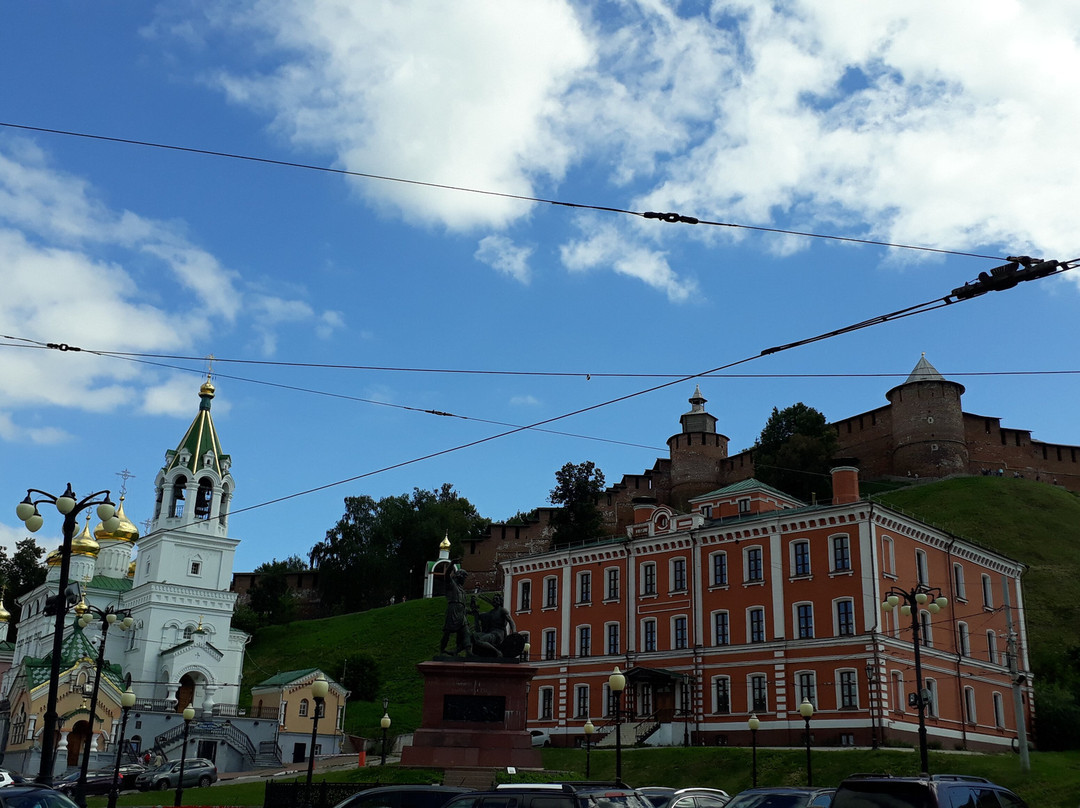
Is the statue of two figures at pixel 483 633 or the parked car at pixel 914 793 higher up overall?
the statue of two figures at pixel 483 633

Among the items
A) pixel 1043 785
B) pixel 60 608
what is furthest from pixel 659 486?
pixel 60 608

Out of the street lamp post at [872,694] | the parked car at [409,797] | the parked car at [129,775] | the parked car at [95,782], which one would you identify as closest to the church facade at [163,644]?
the parked car at [129,775]

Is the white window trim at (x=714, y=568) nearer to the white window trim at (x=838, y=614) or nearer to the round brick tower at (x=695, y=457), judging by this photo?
the white window trim at (x=838, y=614)

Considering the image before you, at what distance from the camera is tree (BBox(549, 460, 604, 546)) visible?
8312 centimetres

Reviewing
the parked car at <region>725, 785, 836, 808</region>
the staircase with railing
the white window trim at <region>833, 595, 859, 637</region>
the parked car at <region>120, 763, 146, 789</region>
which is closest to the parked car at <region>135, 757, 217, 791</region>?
the parked car at <region>120, 763, 146, 789</region>

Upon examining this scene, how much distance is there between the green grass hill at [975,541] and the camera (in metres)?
58.9

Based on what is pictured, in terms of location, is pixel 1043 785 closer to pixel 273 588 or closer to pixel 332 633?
pixel 332 633

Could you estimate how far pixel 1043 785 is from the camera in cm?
3164

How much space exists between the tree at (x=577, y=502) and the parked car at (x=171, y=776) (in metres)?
44.3

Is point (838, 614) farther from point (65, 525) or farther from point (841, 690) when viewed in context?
point (65, 525)

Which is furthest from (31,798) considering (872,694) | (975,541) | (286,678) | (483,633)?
(975,541)

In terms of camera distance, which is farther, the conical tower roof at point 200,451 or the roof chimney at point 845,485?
the conical tower roof at point 200,451

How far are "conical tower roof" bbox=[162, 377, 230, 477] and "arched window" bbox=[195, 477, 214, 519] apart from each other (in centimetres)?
95

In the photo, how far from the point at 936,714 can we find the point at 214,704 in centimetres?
3987
